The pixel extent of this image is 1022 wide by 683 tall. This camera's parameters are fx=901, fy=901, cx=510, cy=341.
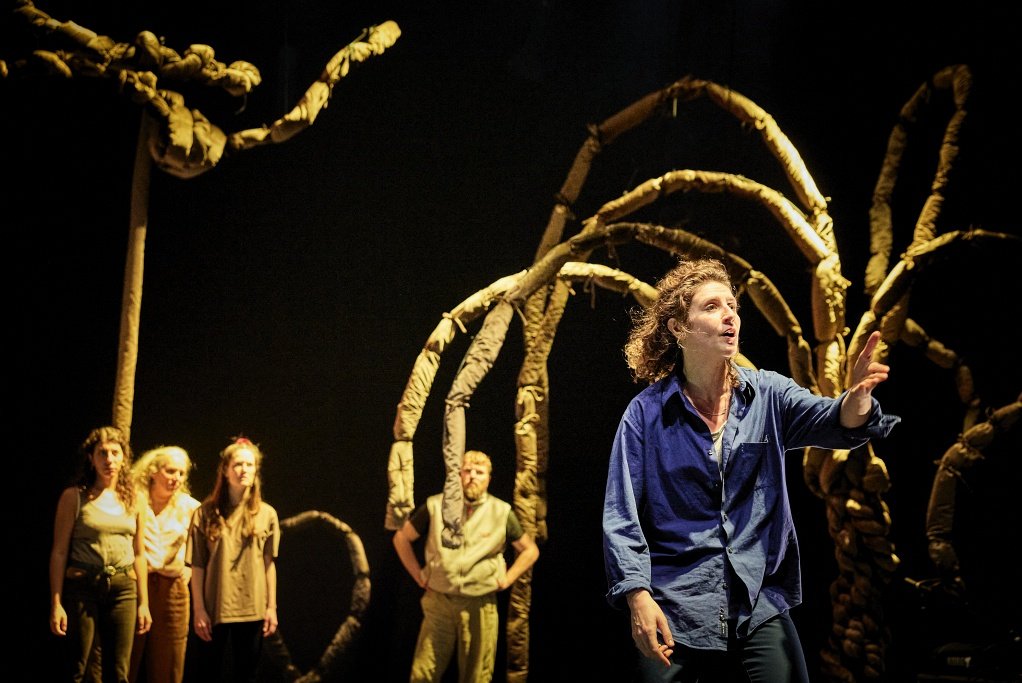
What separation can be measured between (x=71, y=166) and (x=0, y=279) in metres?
0.63

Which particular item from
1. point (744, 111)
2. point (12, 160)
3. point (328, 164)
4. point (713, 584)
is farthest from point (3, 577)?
point (744, 111)

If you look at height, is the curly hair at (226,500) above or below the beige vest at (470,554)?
above

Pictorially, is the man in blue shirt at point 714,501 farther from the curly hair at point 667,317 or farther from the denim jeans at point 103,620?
the denim jeans at point 103,620

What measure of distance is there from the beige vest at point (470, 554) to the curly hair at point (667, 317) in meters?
1.98

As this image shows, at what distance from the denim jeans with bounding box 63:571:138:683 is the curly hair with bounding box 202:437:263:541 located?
40 cm

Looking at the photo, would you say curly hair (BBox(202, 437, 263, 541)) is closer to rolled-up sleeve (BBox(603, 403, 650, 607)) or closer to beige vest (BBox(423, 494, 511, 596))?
beige vest (BBox(423, 494, 511, 596))

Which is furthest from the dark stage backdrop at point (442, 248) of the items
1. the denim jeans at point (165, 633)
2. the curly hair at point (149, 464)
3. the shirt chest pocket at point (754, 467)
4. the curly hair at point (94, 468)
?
the shirt chest pocket at point (754, 467)

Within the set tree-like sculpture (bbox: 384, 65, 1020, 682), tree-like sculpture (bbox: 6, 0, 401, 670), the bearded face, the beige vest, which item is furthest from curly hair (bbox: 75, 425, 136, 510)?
the bearded face

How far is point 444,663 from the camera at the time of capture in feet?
14.5

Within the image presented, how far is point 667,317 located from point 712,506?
58 centimetres

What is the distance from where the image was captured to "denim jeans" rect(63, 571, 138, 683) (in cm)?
388

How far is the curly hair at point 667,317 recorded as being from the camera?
98.8 inches

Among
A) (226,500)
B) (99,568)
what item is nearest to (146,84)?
(226,500)

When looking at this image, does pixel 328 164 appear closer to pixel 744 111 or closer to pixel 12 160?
pixel 12 160
